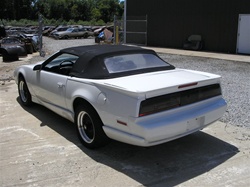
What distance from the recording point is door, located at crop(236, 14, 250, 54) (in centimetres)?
1856

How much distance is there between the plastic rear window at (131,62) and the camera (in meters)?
4.72

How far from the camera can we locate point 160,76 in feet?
14.9

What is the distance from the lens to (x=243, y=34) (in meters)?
18.8

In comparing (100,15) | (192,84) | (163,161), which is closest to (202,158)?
(163,161)

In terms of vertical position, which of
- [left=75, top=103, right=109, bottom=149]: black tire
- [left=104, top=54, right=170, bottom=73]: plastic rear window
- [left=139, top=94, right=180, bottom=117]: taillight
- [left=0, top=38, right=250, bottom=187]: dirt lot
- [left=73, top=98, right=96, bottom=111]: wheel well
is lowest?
[left=0, top=38, right=250, bottom=187]: dirt lot

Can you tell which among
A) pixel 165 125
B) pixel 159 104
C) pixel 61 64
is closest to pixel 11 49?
pixel 61 64

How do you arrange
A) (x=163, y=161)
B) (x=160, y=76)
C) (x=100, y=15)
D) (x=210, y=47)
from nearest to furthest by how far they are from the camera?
(x=163, y=161), (x=160, y=76), (x=210, y=47), (x=100, y=15)

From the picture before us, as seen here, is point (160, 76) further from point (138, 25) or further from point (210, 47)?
point (138, 25)

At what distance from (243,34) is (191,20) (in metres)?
4.13

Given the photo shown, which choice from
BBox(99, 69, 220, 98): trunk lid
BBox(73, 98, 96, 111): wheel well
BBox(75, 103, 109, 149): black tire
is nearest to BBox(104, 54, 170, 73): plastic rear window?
BBox(99, 69, 220, 98): trunk lid

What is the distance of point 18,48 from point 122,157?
49.2 ft

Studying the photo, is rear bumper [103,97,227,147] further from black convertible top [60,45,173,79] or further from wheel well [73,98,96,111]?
black convertible top [60,45,173,79]

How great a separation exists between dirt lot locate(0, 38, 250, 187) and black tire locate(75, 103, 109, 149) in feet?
0.44

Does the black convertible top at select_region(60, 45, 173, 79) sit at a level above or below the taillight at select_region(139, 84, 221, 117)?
above
